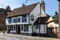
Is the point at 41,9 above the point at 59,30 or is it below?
above

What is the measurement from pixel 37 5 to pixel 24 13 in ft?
14.8

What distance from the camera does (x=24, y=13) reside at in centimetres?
5775

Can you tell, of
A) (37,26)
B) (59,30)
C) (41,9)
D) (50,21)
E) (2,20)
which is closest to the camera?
(59,30)

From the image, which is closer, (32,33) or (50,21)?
(50,21)

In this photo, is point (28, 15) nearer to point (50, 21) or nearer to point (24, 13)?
point (24, 13)

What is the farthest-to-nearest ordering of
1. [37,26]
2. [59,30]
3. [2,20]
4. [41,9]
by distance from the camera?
1. [2,20]
2. [41,9]
3. [37,26]
4. [59,30]

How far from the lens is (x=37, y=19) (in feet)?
185

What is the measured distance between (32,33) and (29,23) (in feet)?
9.75

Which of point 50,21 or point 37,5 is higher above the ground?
point 37,5

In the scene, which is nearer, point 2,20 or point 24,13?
point 24,13

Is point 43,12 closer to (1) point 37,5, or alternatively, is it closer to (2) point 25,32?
(1) point 37,5

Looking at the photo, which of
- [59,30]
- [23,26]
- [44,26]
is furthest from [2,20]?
[59,30]

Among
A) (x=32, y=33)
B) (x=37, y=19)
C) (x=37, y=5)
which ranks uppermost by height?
(x=37, y=5)

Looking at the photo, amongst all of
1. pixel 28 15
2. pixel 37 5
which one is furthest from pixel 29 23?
pixel 37 5
